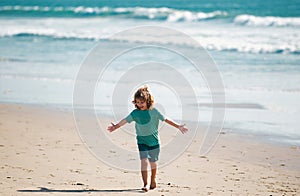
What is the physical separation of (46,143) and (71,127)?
130 cm

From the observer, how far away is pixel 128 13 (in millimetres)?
37625

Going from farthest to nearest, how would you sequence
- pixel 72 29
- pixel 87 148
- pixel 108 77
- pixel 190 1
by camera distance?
pixel 190 1 < pixel 72 29 < pixel 108 77 < pixel 87 148

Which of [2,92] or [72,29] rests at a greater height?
[72,29]

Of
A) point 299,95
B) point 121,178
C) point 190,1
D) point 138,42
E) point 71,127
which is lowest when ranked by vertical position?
point 121,178

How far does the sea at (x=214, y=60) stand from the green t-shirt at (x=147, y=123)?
2929mm

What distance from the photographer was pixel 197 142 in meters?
8.30

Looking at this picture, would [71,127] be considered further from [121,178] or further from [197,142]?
[121,178]

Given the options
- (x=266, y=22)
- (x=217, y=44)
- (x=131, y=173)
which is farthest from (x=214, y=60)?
(x=266, y=22)

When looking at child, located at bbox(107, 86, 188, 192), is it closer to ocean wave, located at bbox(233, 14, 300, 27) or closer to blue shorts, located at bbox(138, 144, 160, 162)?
blue shorts, located at bbox(138, 144, 160, 162)

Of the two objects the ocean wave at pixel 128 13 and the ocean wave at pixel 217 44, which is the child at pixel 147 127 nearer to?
the ocean wave at pixel 217 44

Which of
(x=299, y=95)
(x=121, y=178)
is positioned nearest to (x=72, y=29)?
(x=299, y=95)

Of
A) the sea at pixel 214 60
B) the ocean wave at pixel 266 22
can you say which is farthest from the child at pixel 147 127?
the ocean wave at pixel 266 22

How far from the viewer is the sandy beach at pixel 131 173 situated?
5898 millimetres

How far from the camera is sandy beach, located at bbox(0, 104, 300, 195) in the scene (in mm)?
5898
